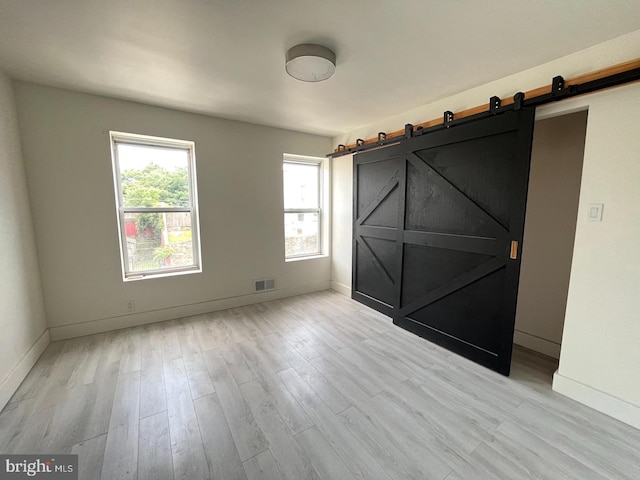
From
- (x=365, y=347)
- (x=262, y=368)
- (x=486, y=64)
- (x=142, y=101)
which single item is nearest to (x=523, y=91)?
(x=486, y=64)

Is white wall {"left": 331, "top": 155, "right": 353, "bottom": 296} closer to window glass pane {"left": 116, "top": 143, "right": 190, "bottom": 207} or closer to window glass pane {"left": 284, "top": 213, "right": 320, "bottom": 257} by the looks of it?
window glass pane {"left": 284, "top": 213, "right": 320, "bottom": 257}

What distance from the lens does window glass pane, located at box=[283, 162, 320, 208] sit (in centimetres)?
411

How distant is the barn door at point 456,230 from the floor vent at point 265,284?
62.9 inches

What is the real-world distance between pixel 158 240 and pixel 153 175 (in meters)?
0.79

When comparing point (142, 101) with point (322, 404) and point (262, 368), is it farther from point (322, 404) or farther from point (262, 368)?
point (322, 404)

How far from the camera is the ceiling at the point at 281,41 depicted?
1.46 m

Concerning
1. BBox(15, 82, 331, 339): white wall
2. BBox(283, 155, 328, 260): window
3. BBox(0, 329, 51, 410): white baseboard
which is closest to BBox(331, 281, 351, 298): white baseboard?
BBox(283, 155, 328, 260): window

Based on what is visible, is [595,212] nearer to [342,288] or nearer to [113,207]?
[342,288]

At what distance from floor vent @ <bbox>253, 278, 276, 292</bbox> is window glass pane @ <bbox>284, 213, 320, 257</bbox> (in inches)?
20.1

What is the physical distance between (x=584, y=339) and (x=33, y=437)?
3.72 m

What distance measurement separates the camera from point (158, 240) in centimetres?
317

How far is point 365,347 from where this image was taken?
263 cm

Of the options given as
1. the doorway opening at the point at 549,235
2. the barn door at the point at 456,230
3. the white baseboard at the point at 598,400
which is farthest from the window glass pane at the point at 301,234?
the white baseboard at the point at 598,400

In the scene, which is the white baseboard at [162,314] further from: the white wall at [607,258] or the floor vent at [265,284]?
the white wall at [607,258]
